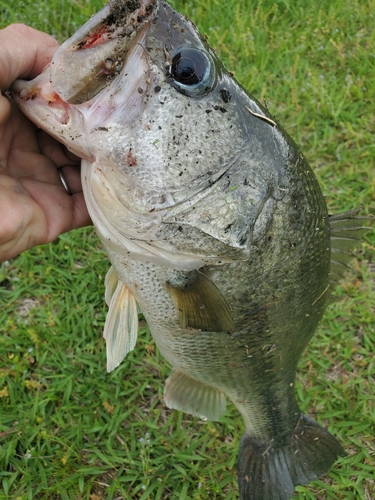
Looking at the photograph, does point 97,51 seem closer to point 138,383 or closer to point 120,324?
point 120,324

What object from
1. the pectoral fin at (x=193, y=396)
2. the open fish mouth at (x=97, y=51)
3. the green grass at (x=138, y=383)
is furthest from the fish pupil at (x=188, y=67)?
the green grass at (x=138, y=383)

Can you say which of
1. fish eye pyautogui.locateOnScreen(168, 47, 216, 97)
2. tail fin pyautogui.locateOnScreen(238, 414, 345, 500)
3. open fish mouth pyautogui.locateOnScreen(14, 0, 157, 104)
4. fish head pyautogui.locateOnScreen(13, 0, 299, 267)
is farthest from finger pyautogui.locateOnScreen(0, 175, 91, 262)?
tail fin pyautogui.locateOnScreen(238, 414, 345, 500)

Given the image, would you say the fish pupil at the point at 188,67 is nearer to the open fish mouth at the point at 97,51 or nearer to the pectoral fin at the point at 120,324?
the open fish mouth at the point at 97,51

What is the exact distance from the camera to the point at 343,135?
361cm

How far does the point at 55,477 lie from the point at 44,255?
128cm

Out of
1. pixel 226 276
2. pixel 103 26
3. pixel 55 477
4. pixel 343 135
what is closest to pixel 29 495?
pixel 55 477

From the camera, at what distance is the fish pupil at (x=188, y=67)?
4.48ft

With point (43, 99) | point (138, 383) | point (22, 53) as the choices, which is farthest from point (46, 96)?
point (138, 383)

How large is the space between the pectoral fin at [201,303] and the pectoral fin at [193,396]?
57 centimetres

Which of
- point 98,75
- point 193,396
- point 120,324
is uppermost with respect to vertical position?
point 98,75

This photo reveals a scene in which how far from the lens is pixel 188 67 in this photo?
137cm

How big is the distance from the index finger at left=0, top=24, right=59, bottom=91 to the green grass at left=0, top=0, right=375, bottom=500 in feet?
Result: 4.97

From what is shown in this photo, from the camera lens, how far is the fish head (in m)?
1.29

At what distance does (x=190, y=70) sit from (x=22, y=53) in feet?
1.88
